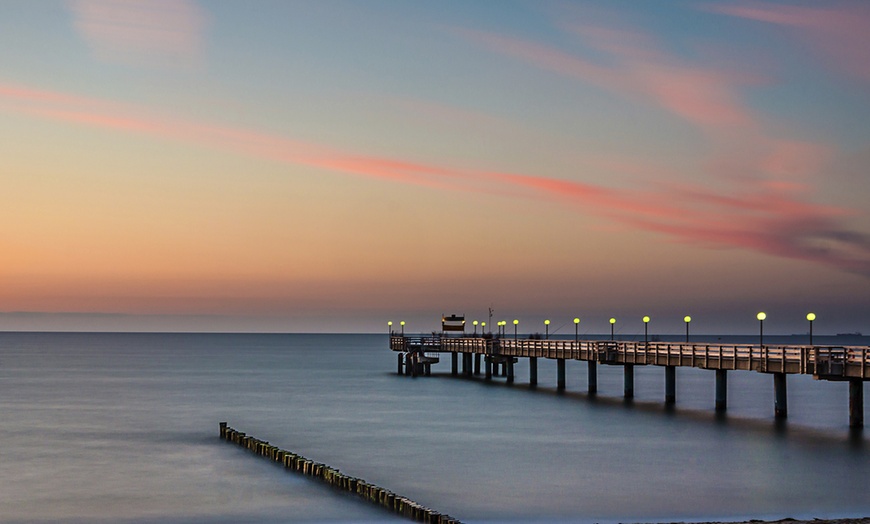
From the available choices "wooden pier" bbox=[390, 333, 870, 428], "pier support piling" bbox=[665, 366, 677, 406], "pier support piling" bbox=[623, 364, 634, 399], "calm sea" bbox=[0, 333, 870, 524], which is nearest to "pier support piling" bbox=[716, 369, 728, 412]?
"wooden pier" bbox=[390, 333, 870, 428]

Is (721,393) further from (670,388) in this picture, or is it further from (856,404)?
(856,404)

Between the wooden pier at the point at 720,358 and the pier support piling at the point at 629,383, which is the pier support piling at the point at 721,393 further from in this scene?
the pier support piling at the point at 629,383

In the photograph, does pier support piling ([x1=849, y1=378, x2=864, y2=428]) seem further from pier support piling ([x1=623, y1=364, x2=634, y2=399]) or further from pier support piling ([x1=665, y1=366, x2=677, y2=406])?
pier support piling ([x1=623, y1=364, x2=634, y2=399])

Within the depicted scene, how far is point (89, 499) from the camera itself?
3064cm

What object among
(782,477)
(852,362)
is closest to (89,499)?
(782,477)

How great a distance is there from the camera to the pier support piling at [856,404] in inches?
1748

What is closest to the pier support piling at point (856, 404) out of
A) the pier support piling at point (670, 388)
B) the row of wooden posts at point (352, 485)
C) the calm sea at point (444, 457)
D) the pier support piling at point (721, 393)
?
the calm sea at point (444, 457)

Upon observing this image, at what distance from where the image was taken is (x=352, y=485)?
29.5 m

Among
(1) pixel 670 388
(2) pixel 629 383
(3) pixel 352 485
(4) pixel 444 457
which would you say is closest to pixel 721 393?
(1) pixel 670 388

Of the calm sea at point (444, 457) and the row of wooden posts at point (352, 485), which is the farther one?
the calm sea at point (444, 457)

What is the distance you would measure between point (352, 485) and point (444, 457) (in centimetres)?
986

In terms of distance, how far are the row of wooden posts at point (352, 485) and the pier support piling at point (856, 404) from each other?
78.3ft

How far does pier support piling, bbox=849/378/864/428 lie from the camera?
44397mm

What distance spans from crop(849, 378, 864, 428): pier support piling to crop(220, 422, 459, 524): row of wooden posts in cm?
2388
